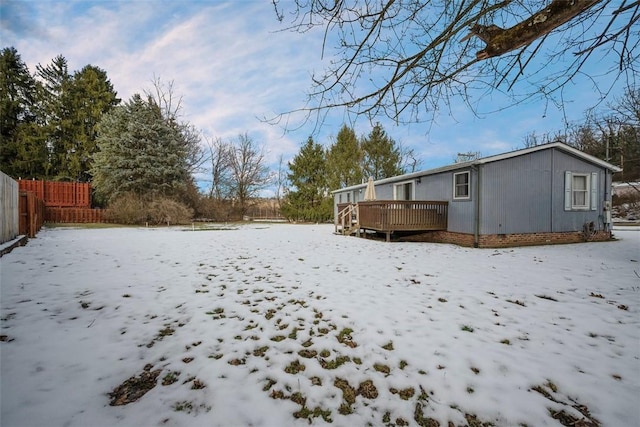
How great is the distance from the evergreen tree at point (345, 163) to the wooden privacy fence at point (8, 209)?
75.2 ft

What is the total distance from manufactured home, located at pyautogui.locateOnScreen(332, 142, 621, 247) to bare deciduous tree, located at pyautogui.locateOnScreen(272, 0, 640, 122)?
6.57 metres

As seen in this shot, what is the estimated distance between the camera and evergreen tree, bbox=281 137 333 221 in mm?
28392

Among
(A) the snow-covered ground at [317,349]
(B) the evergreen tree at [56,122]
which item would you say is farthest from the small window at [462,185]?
(B) the evergreen tree at [56,122]

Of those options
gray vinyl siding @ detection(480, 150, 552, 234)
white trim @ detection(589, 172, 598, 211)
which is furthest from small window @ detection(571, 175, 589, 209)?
gray vinyl siding @ detection(480, 150, 552, 234)

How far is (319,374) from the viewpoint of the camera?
7.38 ft

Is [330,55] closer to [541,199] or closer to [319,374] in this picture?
[319,374]

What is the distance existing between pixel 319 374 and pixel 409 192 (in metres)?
12.8

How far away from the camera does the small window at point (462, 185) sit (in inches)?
395

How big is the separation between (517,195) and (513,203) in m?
0.37

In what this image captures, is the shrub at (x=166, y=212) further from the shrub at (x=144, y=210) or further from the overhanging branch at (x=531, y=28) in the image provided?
the overhanging branch at (x=531, y=28)

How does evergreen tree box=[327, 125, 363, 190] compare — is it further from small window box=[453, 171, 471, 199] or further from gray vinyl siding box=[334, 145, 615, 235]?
small window box=[453, 171, 471, 199]

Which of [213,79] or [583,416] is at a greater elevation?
[213,79]

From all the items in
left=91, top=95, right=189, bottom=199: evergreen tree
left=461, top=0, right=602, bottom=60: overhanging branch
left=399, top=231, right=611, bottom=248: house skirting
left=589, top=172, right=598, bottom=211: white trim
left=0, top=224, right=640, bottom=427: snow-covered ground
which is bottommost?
left=0, top=224, right=640, bottom=427: snow-covered ground

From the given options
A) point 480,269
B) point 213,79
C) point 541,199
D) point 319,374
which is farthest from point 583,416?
point 541,199
